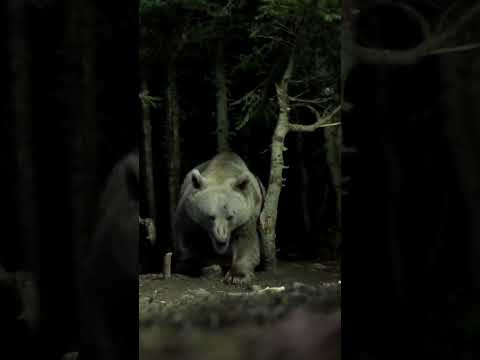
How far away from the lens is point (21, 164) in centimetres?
109

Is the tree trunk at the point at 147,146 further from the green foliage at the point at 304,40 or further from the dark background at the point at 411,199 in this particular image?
the dark background at the point at 411,199

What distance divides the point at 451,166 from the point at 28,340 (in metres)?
1.02

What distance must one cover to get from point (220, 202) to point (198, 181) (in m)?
0.20

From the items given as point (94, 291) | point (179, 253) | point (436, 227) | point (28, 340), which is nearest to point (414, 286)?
point (436, 227)

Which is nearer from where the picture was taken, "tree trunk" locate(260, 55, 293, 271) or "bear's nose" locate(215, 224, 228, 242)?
"tree trunk" locate(260, 55, 293, 271)

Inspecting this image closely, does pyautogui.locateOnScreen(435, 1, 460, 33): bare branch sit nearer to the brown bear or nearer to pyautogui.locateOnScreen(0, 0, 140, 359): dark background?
pyautogui.locateOnScreen(0, 0, 140, 359): dark background

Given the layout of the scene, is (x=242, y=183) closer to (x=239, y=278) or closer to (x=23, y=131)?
(x=239, y=278)

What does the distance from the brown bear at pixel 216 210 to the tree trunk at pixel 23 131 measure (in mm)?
1642

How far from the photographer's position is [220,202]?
2.95 meters

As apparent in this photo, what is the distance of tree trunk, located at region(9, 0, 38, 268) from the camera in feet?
3.52

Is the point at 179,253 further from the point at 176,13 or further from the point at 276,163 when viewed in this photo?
the point at 176,13

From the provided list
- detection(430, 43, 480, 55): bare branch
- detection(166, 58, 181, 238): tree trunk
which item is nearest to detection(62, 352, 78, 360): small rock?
detection(430, 43, 480, 55): bare branch

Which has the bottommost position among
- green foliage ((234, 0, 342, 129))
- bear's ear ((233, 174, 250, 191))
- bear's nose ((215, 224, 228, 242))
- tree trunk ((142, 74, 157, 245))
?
bear's nose ((215, 224, 228, 242))

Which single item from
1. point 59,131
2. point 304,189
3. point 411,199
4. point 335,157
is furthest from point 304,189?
point 59,131
